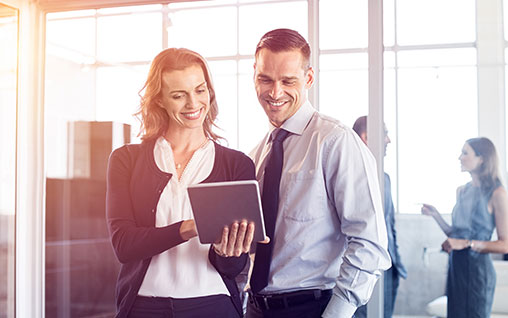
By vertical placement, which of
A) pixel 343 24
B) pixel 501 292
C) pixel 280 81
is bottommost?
pixel 501 292

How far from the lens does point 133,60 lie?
396cm

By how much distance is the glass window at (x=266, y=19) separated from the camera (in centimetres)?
362

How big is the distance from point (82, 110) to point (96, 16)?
2.08 feet

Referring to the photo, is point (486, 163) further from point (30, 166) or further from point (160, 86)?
point (30, 166)

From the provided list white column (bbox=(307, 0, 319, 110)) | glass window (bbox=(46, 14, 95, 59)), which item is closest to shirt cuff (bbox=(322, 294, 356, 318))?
white column (bbox=(307, 0, 319, 110))

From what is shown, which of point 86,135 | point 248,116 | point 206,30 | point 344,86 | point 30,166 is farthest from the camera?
point 30,166

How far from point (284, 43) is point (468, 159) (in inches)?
54.9

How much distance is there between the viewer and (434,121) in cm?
331

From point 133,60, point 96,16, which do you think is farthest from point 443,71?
point 96,16

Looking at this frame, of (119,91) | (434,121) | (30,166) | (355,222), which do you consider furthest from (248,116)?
(30,166)

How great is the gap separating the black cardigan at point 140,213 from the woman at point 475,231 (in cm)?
143

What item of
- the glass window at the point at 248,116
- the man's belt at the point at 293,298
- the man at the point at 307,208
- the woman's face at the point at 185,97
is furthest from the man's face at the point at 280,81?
the glass window at the point at 248,116

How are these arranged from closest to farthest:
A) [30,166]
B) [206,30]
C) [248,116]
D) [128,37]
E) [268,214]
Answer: [268,214] < [248,116] < [206,30] < [128,37] < [30,166]

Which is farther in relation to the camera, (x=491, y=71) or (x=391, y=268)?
(x=391, y=268)
